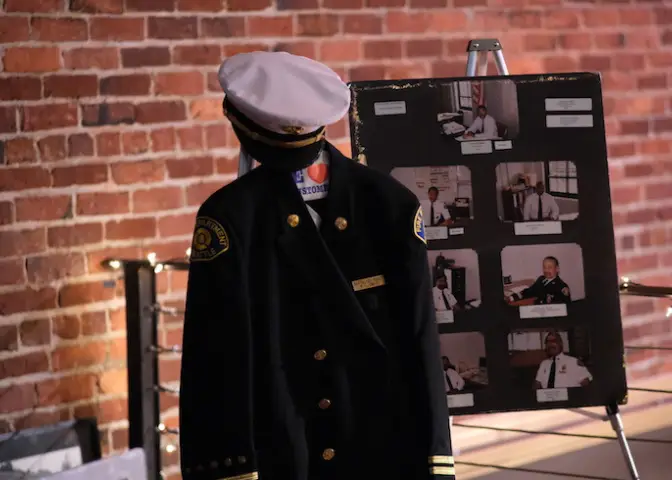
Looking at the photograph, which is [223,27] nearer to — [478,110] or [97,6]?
[97,6]

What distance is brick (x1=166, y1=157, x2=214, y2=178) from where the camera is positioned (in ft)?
8.97

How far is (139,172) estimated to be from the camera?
2.69 m

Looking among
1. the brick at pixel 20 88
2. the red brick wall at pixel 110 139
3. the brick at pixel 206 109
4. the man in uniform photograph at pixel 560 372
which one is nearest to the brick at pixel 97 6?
the red brick wall at pixel 110 139

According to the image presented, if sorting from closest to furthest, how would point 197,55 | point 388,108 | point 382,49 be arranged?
1. point 388,108
2. point 197,55
3. point 382,49

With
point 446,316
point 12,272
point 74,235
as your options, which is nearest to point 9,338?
point 12,272

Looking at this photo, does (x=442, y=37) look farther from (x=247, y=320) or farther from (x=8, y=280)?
(x=247, y=320)

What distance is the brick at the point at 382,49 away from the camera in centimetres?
298

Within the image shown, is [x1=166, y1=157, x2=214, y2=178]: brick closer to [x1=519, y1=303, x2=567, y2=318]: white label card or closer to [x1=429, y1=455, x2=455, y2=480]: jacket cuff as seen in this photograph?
[x1=519, y1=303, x2=567, y2=318]: white label card

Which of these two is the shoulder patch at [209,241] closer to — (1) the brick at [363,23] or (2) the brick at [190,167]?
(2) the brick at [190,167]

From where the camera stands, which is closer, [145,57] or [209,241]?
[209,241]

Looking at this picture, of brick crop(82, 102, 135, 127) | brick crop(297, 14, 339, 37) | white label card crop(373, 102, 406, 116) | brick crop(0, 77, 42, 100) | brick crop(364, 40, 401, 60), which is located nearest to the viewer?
white label card crop(373, 102, 406, 116)

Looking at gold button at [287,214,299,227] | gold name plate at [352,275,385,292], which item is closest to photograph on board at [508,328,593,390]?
gold name plate at [352,275,385,292]

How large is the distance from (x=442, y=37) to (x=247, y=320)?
1.75 metres

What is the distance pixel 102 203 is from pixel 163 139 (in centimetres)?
24
